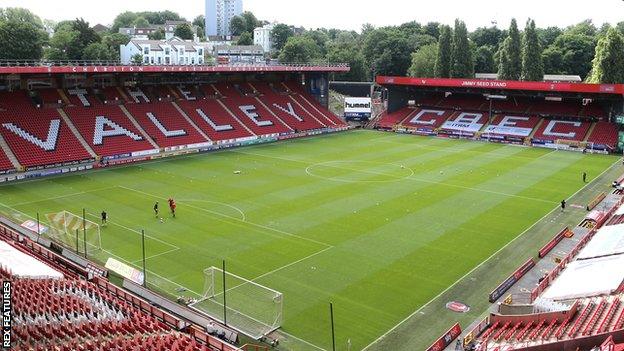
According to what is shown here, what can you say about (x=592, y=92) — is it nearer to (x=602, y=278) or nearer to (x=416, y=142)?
(x=416, y=142)

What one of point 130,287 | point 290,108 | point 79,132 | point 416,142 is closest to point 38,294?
point 130,287

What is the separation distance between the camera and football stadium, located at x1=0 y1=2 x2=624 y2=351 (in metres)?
20.1

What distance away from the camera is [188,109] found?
65000mm

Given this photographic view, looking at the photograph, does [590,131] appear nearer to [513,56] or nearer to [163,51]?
[513,56]

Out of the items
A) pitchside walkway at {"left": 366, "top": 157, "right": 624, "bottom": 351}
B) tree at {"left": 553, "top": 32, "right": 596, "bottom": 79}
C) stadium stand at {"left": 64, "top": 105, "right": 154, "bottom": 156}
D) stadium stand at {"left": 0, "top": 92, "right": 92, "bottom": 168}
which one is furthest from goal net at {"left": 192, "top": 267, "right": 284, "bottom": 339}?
tree at {"left": 553, "top": 32, "right": 596, "bottom": 79}

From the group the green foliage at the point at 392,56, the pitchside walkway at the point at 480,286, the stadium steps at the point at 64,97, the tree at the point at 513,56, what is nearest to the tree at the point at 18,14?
the green foliage at the point at 392,56

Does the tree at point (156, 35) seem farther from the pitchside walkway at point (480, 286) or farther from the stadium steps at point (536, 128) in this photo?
the pitchside walkway at point (480, 286)

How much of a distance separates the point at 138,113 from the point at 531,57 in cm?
5667

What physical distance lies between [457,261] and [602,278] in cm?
793

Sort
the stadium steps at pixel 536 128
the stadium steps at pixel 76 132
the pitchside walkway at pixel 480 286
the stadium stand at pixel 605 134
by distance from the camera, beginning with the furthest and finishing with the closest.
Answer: the stadium steps at pixel 536 128
the stadium stand at pixel 605 134
the stadium steps at pixel 76 132
the pitchside walkway at pixel 480 286

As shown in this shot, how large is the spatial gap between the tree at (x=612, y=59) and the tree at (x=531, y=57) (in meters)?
9.11

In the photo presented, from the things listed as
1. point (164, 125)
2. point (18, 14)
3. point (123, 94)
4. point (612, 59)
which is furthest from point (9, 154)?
point (18, 14)

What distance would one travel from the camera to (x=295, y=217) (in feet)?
114

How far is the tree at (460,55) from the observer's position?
292 ft
